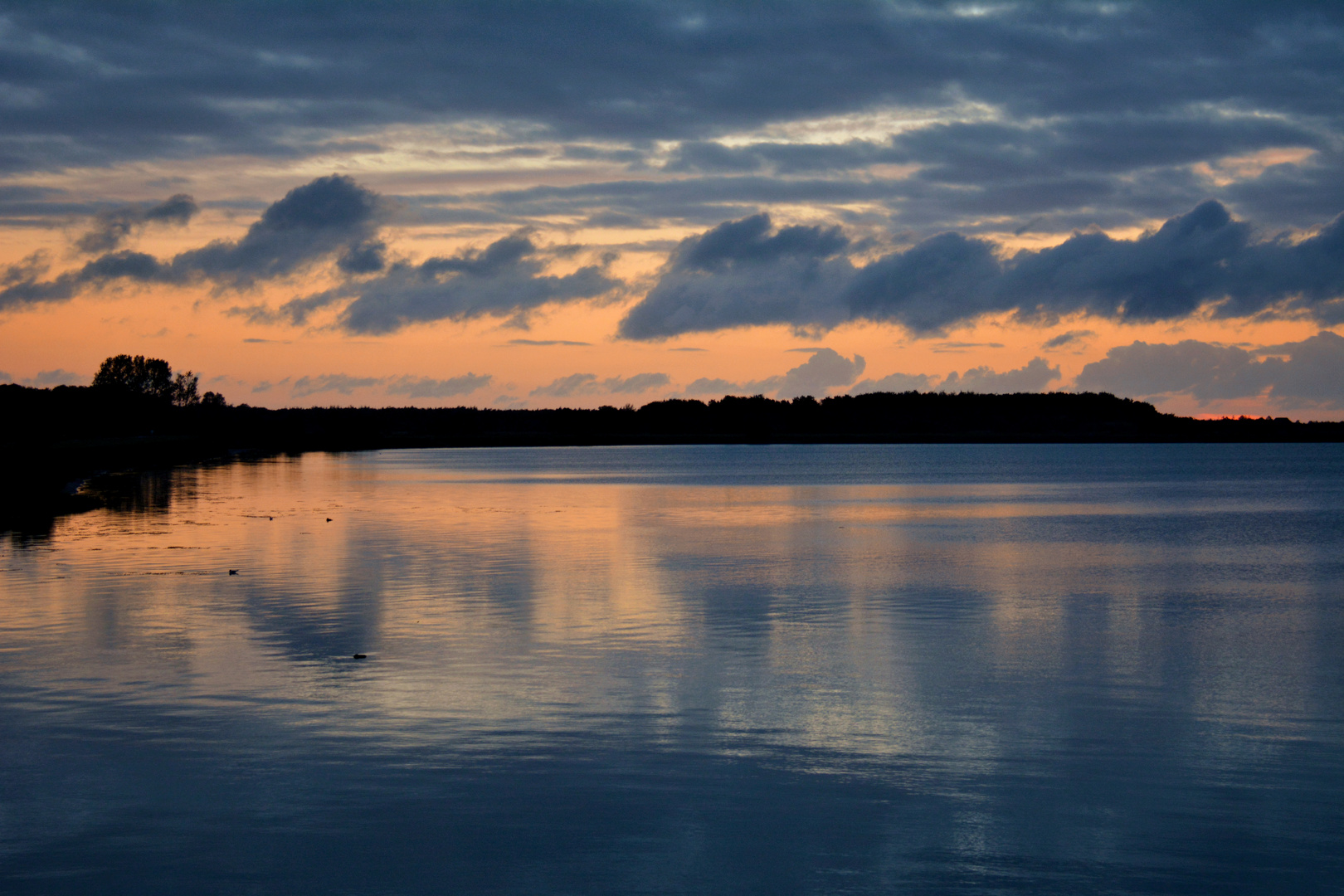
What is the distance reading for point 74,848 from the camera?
8305 mm

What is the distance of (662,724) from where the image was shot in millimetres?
11859

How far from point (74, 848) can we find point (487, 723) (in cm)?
426

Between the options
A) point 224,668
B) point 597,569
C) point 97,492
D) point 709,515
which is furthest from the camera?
point 97,492

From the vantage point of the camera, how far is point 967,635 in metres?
17.5

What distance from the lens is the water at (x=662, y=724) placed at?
814cm

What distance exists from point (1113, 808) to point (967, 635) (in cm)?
838

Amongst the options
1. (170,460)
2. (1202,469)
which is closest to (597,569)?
(170,460)

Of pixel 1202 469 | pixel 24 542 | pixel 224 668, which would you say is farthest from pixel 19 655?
pixel 1202 469

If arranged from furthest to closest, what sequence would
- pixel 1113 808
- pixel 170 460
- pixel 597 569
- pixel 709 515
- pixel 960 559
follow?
1. pixel 170 460
2. pixel 709 515
3. pixel 960 559
4. pixel 597 569
5. pixel 1113 808

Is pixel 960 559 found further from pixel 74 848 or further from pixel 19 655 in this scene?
pixel 74 848

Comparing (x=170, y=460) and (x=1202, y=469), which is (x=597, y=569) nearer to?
(x=170, y=460)

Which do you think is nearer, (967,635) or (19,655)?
(19,655)

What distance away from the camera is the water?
8.14m

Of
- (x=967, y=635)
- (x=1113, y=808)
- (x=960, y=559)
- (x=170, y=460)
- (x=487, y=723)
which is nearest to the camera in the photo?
(x=1113, y=808)
